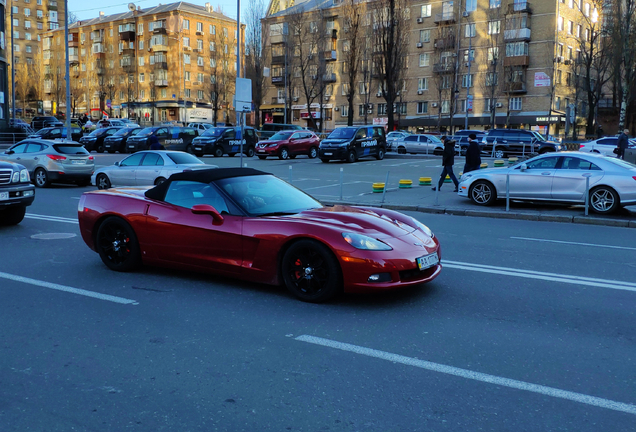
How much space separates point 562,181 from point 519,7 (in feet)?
159

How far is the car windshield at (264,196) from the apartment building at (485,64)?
4552 centimetres

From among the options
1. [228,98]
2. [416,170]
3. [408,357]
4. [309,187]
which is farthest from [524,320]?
[228,98]

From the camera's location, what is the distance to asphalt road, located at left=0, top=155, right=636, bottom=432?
3.64 m

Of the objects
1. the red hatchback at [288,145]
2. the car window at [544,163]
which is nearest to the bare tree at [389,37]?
the red hatchback at [288,145]

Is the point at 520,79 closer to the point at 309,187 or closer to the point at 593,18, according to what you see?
the point at 593,18

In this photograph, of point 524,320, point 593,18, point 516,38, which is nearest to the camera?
point 524,320

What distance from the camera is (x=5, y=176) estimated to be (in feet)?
36.7

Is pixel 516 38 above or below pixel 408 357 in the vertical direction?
above

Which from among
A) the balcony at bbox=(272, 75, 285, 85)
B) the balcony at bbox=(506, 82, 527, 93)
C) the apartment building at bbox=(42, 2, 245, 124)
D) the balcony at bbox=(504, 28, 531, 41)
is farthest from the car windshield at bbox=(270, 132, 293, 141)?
the apartment building at bbox=(42, 2, 245, 124)

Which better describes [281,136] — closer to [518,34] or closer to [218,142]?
[218,142]

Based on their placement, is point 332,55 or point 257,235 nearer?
point 257,235

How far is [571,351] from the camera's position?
473cm

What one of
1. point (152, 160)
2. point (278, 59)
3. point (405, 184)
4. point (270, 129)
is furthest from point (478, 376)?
point (278, 59)

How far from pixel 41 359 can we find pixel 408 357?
8.72 feet
